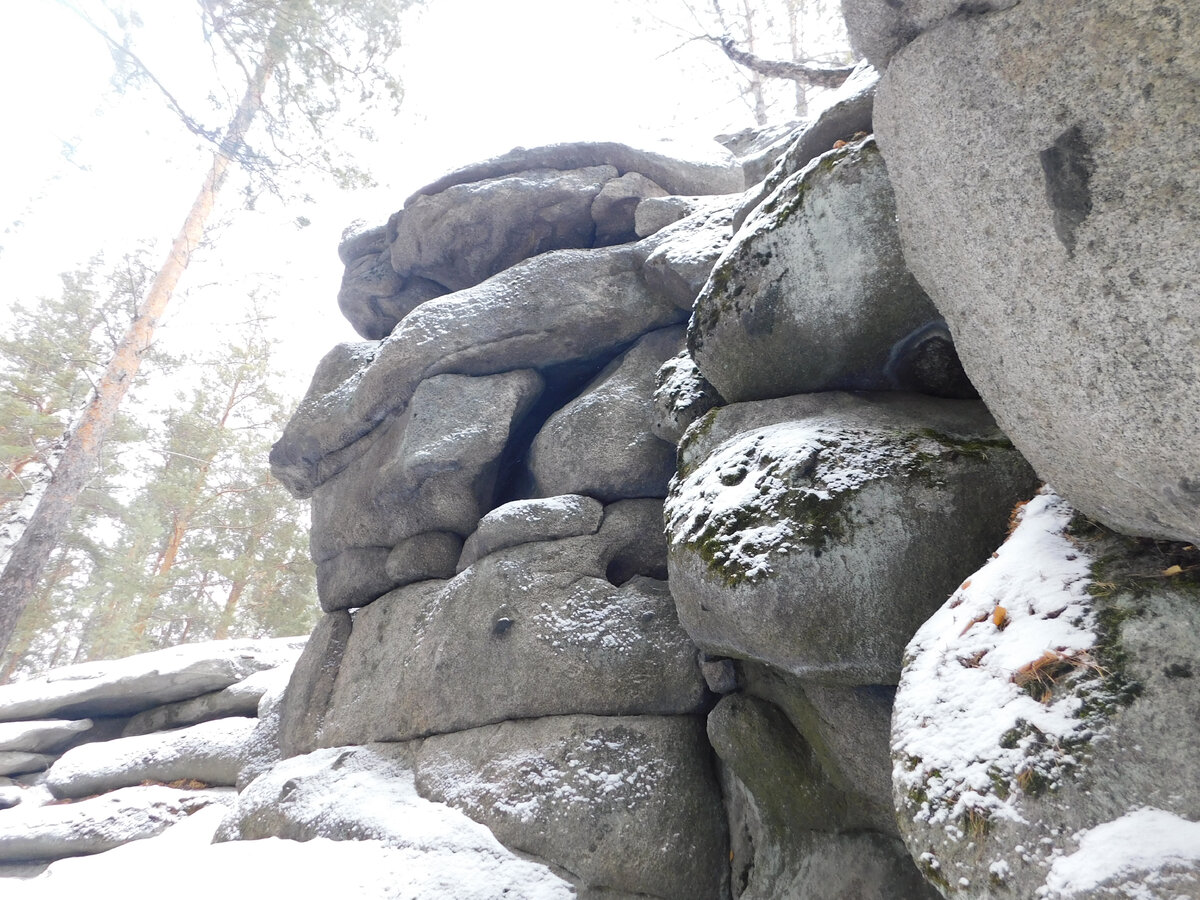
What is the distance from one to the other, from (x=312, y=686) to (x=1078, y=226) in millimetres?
8743

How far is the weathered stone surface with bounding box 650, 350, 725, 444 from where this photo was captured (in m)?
6.42

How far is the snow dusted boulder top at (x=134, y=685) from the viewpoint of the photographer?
11297 mm

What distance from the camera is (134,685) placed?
11258mm

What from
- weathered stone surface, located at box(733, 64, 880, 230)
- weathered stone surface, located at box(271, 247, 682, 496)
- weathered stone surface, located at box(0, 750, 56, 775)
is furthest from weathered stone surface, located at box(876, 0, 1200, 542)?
weathered stone surface, located at box(0, 750, 56, 775)

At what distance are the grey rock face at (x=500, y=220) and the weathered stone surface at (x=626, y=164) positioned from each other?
168mm

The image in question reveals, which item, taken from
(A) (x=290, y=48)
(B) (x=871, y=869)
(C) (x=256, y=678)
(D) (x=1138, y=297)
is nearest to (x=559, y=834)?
(B) (x=871, y=869)

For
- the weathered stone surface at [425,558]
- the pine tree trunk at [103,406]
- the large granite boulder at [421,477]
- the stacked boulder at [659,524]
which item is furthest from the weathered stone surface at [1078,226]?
the pine tree trunk at [103,406]

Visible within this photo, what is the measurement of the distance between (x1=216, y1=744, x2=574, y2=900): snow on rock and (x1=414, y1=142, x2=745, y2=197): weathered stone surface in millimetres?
8448

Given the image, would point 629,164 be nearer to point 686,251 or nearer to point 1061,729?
point 686,251

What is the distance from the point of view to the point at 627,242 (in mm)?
9836

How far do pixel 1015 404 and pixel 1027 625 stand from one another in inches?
40.2

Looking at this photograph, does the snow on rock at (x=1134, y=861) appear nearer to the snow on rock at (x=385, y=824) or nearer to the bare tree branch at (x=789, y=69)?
the snow on rock at (x=385, y=824)

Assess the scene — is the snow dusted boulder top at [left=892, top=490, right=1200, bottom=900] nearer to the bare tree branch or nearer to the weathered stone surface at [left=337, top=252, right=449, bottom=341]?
the bare tree branch

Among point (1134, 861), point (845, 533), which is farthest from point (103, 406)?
point (1134, 861)
